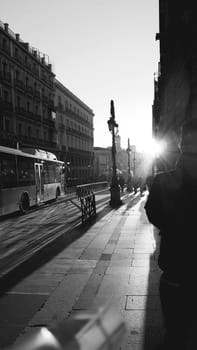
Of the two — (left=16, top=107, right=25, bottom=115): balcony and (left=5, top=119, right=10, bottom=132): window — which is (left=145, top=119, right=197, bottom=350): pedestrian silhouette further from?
(left=16, top=107, right=25, bottom=115): balcony

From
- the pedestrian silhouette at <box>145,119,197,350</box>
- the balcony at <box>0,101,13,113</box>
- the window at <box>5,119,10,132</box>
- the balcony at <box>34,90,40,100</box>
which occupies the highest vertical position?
the balcony at <box>34,90,40,100</box>

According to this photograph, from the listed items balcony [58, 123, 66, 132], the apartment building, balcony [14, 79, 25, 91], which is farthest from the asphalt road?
balcony [58, 123, 66, 132]

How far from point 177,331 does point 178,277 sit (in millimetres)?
392

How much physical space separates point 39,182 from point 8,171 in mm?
4579

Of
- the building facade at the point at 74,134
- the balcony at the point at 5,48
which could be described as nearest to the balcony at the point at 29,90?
the balcony at the point at 5,48

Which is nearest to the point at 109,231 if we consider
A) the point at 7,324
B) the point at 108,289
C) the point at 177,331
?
the point at 108,289

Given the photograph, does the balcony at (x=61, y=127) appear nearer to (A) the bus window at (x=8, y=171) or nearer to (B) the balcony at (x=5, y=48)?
(B) the balcony at (x=5, y=48)

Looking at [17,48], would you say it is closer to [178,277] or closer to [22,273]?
[22,273]

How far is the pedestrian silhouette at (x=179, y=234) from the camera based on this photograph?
2.22m

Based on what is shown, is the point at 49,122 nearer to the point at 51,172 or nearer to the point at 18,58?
the point at 18,58

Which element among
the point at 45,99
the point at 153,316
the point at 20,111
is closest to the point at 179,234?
the point at 153,316

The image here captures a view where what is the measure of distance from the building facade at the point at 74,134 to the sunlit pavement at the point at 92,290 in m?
43.2

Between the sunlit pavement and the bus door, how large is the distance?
9.84 metres

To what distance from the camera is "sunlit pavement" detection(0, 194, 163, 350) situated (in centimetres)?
362
